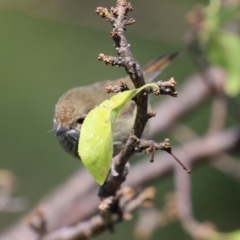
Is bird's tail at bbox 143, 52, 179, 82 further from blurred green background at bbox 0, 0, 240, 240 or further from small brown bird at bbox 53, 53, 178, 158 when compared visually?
blurred green background at bbox 0, 0, 240, 240

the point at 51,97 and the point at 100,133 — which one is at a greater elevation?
the point at 51,97

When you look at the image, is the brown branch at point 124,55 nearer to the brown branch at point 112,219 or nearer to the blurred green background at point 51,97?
the brown branch at point 112,219

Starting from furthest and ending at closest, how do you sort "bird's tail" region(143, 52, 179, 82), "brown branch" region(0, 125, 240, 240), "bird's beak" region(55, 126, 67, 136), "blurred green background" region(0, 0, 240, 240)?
"blurred green background" region(0, 0, 240, 240) → "bird's tail" region(143, 52, 179, 82) → "brown branch" region(0, 125, 240, 240) → "bird's beak" region(55, 126, 67, 136)

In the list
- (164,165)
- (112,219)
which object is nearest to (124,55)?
(112,219)

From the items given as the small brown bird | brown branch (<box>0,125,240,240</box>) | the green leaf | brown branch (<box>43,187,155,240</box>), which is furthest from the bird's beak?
the green leaf

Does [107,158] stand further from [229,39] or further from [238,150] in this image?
[238,150]

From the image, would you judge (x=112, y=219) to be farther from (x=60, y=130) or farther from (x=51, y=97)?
(x=51, y=97)
